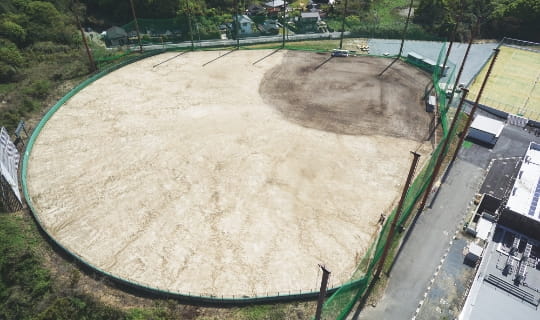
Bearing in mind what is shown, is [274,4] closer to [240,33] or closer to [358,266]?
[240,33]

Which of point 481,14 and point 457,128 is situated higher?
point 481,14

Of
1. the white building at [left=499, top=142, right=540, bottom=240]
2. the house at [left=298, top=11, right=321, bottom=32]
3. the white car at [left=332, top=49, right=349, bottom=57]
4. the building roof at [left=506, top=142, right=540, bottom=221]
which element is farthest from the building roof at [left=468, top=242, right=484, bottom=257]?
the house at [left=298, top=11, right=321, bottom=32]

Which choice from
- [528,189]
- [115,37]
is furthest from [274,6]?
[528,189]

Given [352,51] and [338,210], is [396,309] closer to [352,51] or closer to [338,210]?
[338,210]

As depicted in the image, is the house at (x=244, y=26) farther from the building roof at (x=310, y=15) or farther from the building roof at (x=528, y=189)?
the building roof at (x=528, y=189)

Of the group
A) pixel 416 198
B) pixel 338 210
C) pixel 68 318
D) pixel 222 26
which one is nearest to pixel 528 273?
pixel 416 198

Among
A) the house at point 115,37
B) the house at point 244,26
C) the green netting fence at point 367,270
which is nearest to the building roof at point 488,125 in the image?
the green netting fence at point 367,270
